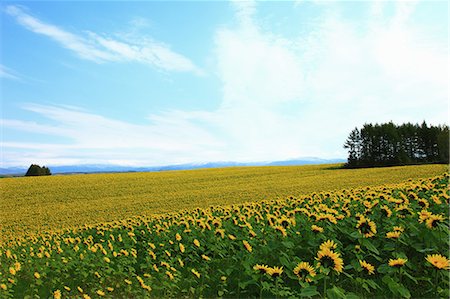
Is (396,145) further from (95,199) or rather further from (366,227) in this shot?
(366,227)

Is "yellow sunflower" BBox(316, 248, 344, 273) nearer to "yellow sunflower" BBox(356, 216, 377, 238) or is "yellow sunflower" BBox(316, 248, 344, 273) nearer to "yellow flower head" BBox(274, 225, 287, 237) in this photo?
"yellow sunflower" BBox(356, 216, 377, 238)

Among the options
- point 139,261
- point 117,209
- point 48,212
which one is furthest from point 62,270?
point 48,212

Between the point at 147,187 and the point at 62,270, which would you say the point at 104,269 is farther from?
the point at 147,187

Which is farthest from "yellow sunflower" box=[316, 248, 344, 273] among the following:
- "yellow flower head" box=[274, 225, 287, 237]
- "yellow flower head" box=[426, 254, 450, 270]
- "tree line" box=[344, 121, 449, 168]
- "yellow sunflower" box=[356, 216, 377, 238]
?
"tree line" box=[344, 121, 449, 168]

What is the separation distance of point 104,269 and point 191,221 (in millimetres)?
2976

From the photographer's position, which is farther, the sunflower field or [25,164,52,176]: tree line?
[25,164,52,176]: tree line

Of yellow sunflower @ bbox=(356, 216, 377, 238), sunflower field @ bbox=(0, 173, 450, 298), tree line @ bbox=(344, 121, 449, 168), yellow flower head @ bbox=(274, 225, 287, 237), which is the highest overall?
tree line @ bbox=(344, 121, 449, 168)

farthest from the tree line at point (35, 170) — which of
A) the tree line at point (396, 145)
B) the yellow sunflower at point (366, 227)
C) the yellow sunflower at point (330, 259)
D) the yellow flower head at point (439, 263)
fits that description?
the yellow flower head at point (439, 263)

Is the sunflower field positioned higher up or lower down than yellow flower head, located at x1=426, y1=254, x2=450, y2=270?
lower down

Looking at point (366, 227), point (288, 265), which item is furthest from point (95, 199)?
point (366, 227)

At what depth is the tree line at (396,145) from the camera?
197 feet

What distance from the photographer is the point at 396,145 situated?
61344 mm

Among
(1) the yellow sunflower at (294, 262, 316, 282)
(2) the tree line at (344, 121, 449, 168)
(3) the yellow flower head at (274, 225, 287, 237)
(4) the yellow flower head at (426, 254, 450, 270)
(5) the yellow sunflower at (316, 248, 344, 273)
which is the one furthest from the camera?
(2) the tree line at (344, 121, 449, 168)

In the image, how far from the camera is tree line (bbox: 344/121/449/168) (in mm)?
59906
